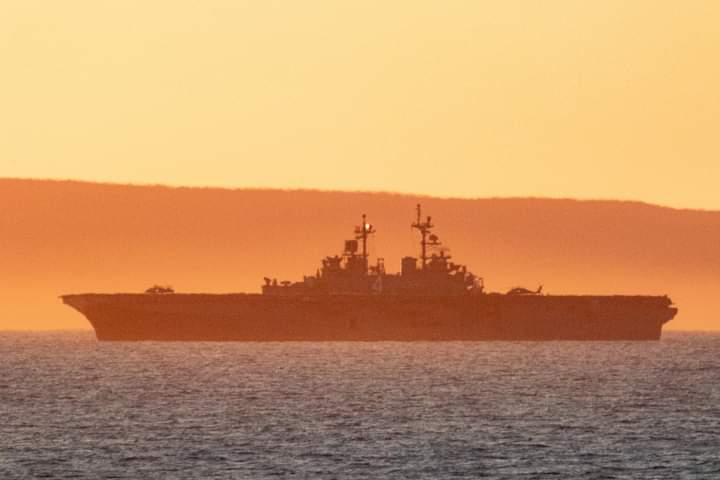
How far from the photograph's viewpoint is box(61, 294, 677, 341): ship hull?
Result: 14288 centimetres

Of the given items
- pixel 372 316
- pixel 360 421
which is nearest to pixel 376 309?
pixel 372 316

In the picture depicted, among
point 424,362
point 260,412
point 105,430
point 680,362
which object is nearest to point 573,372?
point 424,362

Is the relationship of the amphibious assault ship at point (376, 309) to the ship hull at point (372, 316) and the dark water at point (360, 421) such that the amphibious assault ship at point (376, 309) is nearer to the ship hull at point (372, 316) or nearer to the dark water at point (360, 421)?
the ship hull at point (372, 316)

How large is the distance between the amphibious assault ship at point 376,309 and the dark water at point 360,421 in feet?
107

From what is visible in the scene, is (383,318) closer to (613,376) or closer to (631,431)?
(613,376)

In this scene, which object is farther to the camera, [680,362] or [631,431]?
[680,362]

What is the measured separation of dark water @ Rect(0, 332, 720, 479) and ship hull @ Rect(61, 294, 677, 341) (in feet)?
107

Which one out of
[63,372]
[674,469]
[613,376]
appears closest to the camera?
[674,469]

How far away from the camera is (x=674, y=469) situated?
46.6 m

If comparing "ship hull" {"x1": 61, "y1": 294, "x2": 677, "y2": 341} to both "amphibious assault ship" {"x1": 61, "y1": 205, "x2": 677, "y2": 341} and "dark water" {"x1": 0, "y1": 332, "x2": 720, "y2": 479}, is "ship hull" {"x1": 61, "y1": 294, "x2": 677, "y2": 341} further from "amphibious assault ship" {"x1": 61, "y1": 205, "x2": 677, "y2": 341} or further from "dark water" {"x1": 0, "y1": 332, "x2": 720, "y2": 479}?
"dark water" {"x1": 0, "y1": 332, "x2": 720, "y2": 479}

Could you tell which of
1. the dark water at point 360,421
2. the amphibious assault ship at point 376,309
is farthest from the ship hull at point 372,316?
the dark water at point 360,421

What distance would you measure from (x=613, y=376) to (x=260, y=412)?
34955mm

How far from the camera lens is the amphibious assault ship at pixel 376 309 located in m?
143

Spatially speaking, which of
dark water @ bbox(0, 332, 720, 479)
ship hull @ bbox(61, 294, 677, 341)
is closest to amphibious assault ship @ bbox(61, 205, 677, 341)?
ship hull @ bbox(61, 294, 677, 341)
